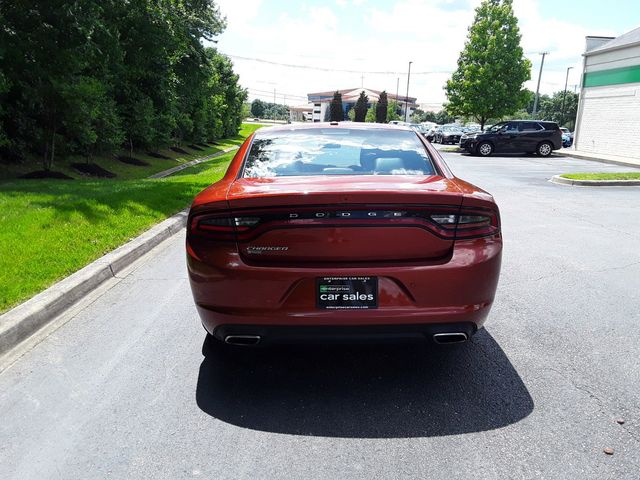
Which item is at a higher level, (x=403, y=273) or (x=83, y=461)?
(x=403, y=273)

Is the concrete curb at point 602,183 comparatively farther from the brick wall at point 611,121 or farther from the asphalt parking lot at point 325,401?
the brick wall at point 611,121

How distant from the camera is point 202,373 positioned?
3.56 metres

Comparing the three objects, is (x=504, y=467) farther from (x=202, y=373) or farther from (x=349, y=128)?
(x=349, y=128)

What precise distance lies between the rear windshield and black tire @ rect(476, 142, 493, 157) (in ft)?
80.5

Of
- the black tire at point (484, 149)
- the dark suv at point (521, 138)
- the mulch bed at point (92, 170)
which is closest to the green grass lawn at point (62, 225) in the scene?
the mulch bed at point (92, 170)

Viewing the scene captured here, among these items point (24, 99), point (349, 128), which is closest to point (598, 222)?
point (349, 128)

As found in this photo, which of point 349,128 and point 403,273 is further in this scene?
point 349,128

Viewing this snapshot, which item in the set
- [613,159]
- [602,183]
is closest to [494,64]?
[613,159]

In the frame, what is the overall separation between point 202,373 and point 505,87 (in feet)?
113

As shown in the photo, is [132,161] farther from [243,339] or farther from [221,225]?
[243,339]

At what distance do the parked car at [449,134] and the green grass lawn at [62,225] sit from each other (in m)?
36.9

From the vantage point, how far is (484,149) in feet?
90.7

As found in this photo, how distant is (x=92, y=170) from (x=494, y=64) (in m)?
26.0

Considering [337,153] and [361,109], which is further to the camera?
[361,109]
